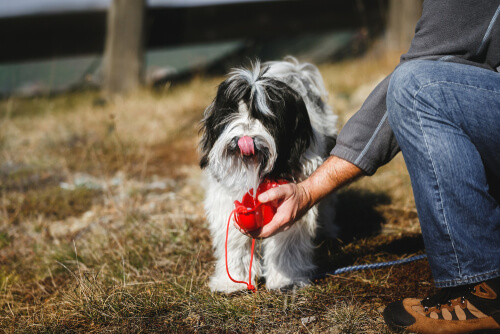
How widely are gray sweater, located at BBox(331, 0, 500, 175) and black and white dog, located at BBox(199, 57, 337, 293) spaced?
0.26m

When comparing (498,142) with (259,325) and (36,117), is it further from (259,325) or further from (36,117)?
(36,117)

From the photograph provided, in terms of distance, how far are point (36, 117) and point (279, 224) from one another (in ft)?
18.7

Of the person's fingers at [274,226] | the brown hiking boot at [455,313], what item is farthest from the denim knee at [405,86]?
the brown hiking boot at [455,313]

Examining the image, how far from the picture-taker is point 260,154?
1786 mm

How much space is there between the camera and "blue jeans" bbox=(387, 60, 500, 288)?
4.72ft

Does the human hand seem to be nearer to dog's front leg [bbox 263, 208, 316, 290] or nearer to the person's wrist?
the person's wrist

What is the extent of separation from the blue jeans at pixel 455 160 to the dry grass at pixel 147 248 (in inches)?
17.8

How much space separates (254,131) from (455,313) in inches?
41.3

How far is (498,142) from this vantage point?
146 centimetres

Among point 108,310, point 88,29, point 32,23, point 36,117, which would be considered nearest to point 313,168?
point 108,310

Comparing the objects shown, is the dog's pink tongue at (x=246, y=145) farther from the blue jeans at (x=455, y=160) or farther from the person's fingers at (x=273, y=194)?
the blue jeans at (x=455, y=160)

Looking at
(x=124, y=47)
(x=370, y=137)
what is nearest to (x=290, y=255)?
(x=370, y=137)

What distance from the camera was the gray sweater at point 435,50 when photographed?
5.18 feet

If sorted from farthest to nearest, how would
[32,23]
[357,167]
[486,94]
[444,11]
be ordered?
[32,23]
[357,167]
[444,11]
[486,94]
